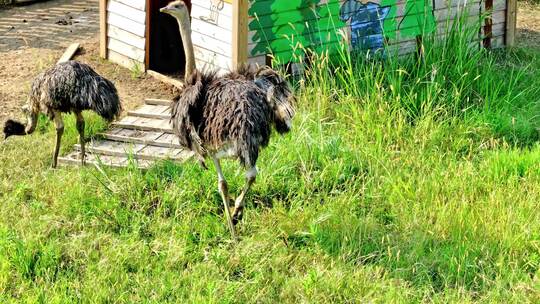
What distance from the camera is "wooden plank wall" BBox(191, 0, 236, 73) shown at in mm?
9836

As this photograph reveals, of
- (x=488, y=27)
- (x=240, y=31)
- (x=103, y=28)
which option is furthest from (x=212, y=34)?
(x=488, y=27)

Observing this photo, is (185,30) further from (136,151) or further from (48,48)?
(48,48)

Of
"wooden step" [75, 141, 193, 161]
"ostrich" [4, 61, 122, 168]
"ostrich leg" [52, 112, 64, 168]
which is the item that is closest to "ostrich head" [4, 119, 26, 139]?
"ostrich" [4, 61, 122, 168]

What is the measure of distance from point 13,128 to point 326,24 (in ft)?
10.9

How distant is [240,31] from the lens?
962 centimetres

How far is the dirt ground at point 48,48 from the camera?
10.5m

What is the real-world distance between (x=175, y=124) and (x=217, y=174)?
727 mm

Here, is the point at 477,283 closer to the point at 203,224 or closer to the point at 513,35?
the point at 203,224

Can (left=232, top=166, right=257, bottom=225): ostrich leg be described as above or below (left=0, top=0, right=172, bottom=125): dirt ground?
below

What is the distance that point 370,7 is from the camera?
10.5m

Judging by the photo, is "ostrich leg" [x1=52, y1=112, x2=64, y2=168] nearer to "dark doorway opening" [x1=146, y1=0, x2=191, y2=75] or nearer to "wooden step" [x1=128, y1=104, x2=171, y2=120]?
"wooden step" [x1=128, y1=104, x2=171, y2=120]

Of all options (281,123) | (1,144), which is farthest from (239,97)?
→ (1,144)

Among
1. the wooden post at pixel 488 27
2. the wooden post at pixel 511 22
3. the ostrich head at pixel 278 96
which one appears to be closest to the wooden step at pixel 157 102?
the ostrich head at pixel 278 96

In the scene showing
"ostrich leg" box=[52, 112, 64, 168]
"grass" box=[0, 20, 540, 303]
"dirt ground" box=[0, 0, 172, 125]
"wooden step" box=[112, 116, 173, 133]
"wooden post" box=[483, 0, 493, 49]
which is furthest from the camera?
"wooden post" box=[483, 0, 493, 49]
